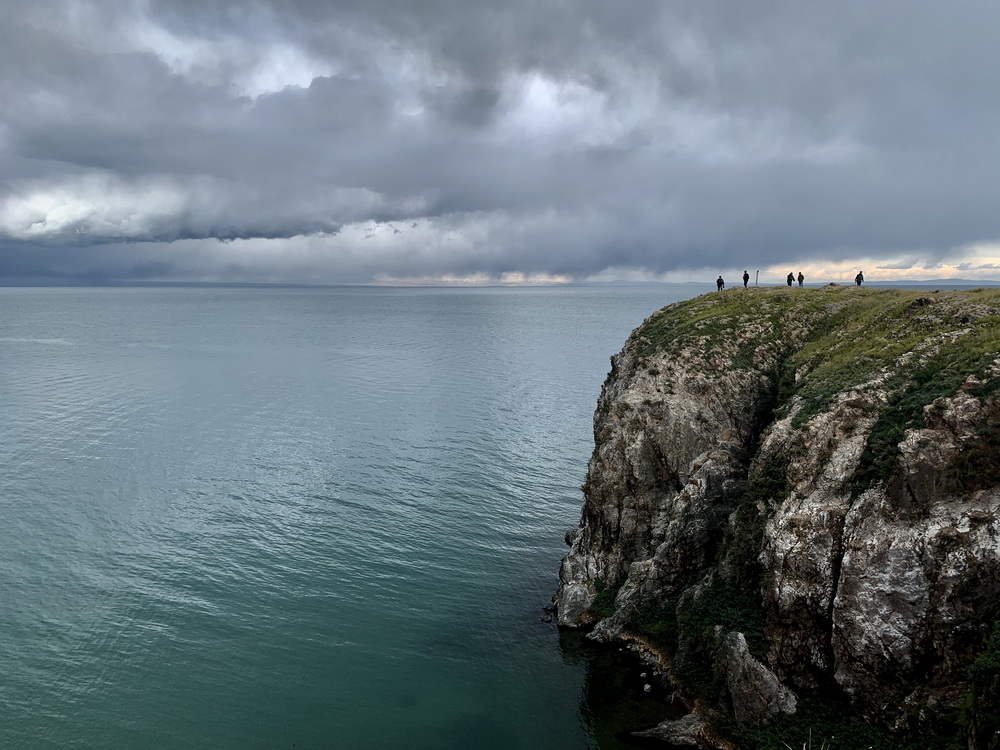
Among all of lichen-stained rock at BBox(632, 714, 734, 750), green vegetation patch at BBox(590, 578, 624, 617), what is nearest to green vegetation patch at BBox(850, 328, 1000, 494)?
lichen-stained rock at BBox(632, 714, 734, 750)

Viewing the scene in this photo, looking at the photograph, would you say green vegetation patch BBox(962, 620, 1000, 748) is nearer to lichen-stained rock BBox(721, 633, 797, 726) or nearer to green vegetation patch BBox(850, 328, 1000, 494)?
lichen-stained rock BBox(721, 633, 797, 726)

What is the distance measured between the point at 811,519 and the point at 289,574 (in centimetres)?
4009

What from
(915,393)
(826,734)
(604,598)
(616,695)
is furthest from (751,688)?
(915,393)

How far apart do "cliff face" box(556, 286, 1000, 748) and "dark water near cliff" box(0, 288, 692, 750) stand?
21.5 feet

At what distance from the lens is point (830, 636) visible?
31094 mm

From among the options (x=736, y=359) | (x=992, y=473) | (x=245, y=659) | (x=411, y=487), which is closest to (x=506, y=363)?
(x=411, y=487)

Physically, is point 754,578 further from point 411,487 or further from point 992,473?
point 411,487

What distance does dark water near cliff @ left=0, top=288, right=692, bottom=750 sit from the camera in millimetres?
37125

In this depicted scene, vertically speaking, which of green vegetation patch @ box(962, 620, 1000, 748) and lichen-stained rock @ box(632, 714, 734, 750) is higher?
green vegetation patch @ box(962, 620, 1000, 748)

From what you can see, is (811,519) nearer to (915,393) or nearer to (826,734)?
(915,393)

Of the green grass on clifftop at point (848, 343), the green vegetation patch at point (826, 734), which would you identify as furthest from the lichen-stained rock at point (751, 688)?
the green grass on clifftop at point (848, 343)

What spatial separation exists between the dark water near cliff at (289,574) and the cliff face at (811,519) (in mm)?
6543

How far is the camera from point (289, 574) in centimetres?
5247

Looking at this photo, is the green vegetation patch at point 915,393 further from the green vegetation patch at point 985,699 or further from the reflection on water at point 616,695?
the reflection on water at point 616,695
